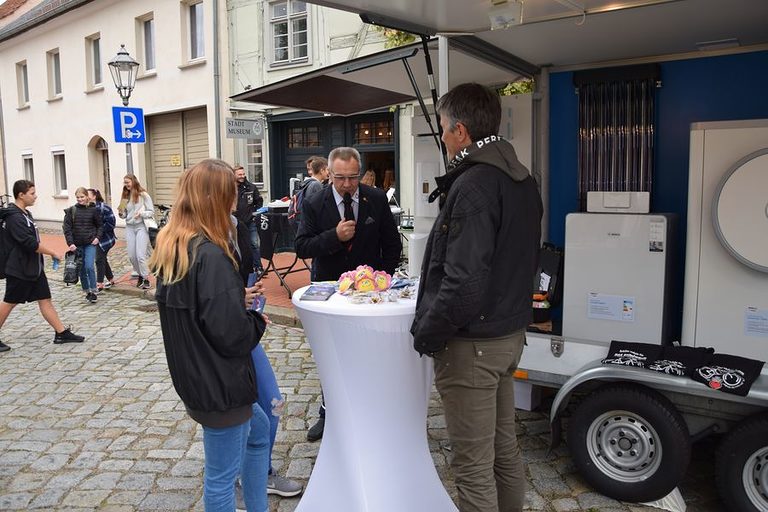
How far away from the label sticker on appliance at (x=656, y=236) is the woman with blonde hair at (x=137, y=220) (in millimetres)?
7600

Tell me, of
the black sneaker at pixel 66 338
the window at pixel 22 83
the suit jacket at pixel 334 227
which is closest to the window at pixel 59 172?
the window at pixel 22 83

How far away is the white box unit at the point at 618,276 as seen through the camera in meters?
4.14

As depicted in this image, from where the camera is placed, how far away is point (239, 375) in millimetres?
2361

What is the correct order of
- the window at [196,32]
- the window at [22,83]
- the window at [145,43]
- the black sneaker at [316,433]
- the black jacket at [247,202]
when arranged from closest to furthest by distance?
1. the black sneaker at [316,433]
2. the black jacket at [247,202]
3. the window at [196,32]
4. the window at [145,43]
5. the window at [22,83]

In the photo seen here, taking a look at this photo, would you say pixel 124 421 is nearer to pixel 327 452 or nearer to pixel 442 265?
pixel 327 452

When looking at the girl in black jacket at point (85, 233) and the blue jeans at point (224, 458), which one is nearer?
the blue jeans at point (224, 458)

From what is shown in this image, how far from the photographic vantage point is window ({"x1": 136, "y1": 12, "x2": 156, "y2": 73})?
17000 mm

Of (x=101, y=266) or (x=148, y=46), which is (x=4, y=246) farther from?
(x=148, y=46)

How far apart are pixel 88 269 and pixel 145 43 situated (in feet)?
33.8

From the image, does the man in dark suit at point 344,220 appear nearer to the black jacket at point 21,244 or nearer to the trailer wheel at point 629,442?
the trailer wheel at point 629,442

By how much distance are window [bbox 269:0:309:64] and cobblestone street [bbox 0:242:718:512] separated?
8.18 m

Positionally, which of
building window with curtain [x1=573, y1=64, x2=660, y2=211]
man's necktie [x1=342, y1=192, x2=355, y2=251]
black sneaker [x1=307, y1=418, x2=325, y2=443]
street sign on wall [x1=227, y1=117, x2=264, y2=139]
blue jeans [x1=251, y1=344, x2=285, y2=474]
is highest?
street sign on wall [x1=227, y1=117, x2=264, y2=139]

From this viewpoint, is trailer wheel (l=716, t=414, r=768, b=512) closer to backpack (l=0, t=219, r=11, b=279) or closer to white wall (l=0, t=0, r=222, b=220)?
backpack (l=0, t=219, r=11, b=279)

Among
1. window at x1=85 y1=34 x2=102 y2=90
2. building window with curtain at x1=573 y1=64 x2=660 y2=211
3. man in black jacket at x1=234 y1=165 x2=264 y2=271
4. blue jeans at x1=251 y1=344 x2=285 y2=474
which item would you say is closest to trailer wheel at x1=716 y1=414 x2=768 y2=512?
blue jeans at x1=251 y1=344 x2=285 y2=474
